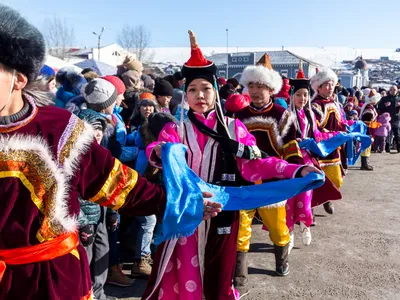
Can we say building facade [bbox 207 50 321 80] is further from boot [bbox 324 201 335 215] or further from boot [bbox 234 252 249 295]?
boot [bbox 234 252 249 295]

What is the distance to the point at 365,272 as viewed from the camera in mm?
4270

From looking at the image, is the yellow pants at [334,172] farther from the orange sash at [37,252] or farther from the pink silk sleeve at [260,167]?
the orange sash at [37,252]

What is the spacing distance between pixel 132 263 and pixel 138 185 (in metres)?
2.80

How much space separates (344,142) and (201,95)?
3197mm

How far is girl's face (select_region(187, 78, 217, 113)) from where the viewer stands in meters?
2.91

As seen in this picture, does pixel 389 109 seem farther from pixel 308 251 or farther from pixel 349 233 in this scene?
pixel 308 251

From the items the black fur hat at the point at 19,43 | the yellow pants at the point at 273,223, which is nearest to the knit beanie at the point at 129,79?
the yellow pants at the point at 273,223

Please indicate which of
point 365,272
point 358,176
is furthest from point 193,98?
point 358,176

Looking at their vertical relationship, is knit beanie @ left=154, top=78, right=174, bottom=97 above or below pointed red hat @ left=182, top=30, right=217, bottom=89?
below

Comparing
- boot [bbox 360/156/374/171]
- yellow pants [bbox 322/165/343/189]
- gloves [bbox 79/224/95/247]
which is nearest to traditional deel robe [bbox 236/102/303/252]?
gloves [bbox 79/224/95/247]

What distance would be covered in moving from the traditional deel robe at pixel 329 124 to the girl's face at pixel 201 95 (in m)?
3.05

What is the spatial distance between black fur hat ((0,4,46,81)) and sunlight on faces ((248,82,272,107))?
9.12 ft

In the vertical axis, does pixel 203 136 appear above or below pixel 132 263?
above

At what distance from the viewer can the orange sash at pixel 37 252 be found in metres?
1.48
